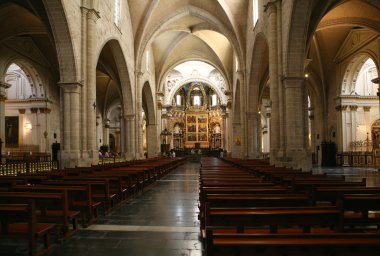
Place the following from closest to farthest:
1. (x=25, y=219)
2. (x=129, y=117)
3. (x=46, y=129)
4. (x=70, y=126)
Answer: (x=25, y=219) → (x=70, y=126) → (x=129, y=117) → (x=46, y=129)

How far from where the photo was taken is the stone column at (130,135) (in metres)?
26.5

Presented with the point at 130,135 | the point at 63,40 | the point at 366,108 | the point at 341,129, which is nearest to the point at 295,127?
the point at 63,40

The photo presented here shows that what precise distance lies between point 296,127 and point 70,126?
9637 mm

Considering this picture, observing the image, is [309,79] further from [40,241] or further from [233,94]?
[40,241]

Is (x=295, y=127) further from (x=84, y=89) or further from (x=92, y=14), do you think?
(x=92, y=14)

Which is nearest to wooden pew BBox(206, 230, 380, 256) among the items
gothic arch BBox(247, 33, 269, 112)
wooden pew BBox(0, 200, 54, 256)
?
wooden pew BBox(0, 200, 54, 256)

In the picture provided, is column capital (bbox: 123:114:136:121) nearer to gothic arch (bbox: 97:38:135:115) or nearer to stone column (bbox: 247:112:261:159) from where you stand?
gothic arch (bbox: 97:38:135:115)

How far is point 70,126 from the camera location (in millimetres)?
14445

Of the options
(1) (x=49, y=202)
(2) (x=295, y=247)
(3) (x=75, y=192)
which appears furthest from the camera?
(3) (x=75, y=192)

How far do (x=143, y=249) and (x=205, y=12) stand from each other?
2623cm

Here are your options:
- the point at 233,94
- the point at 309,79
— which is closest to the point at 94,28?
the point at 309,79

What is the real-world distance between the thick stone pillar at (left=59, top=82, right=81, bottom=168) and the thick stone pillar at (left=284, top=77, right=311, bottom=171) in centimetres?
896

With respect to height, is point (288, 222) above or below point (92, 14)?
below

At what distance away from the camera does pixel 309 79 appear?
2703 centimetres
